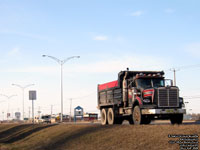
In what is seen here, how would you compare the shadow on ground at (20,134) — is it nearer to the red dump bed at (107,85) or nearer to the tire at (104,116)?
the tire at (104,116)

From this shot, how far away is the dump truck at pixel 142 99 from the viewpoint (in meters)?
24.3

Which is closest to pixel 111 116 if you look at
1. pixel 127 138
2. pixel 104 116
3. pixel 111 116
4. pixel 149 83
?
pixel 111 116

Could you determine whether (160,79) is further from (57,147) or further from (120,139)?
(57,147)

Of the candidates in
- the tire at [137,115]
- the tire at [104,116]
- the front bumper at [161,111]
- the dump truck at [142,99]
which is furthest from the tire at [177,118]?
the tire at [104,116]

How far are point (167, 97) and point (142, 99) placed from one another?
1872 millimetres

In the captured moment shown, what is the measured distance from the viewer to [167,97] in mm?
24328

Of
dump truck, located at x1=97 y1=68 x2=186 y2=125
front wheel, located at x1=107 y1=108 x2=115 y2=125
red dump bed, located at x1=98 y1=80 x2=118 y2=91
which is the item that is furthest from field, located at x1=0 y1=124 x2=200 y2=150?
red dump bed, located at x1=98 y1=80 x2=118 y2=91

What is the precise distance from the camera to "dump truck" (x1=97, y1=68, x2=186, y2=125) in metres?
24.3

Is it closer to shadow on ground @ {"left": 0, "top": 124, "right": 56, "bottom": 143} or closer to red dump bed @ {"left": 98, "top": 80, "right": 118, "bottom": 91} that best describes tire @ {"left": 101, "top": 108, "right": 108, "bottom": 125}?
red dump bed @ {"left": 98, "top": 80, "right": 118, "bottom": 91}

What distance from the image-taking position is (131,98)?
2684cm

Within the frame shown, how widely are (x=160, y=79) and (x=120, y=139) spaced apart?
7.48m

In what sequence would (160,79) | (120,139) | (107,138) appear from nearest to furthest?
(120,139)
(107,138)
(160,79)

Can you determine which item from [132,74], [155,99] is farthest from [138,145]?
[132,74]

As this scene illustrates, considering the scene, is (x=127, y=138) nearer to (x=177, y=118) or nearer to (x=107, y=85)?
(x=177, y=118)
